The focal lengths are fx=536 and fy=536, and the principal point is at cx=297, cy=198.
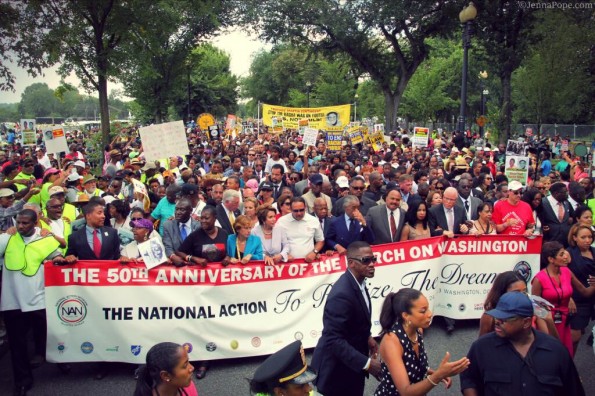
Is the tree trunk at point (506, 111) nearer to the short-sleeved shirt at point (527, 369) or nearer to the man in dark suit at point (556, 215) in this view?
the man in dark suit at point (556, 215)

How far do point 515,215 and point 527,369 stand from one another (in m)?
4.99

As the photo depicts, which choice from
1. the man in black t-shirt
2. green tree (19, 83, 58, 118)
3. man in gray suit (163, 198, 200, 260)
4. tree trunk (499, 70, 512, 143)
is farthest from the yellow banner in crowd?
green tree (19, 83, 58, 118)

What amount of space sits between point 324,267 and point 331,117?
544 inches

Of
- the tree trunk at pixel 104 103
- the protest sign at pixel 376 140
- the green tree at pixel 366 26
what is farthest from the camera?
the green tree at pixel 366 26

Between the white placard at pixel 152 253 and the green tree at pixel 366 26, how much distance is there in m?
27.8

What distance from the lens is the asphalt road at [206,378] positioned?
5645 millimetres

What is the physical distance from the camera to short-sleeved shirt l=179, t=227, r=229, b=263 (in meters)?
6.15

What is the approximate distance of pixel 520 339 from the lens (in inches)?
138

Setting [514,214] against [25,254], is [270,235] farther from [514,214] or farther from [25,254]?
[514,214]

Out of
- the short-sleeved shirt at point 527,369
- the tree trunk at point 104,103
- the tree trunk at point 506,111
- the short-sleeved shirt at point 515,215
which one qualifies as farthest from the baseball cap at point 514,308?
the tree trunk at point 506,111

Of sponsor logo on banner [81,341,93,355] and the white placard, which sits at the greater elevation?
the white placard

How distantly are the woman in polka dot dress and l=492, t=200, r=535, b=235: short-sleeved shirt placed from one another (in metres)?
4.68

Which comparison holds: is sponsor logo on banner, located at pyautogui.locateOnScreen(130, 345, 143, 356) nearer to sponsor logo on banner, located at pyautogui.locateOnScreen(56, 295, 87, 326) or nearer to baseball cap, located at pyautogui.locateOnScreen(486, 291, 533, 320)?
sponsor logo on banner, located at pyautogui.locateOnScreen(56, 295, 87, 326)

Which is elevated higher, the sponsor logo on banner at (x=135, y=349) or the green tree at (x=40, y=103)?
the green tree at (x=40, y=103)
